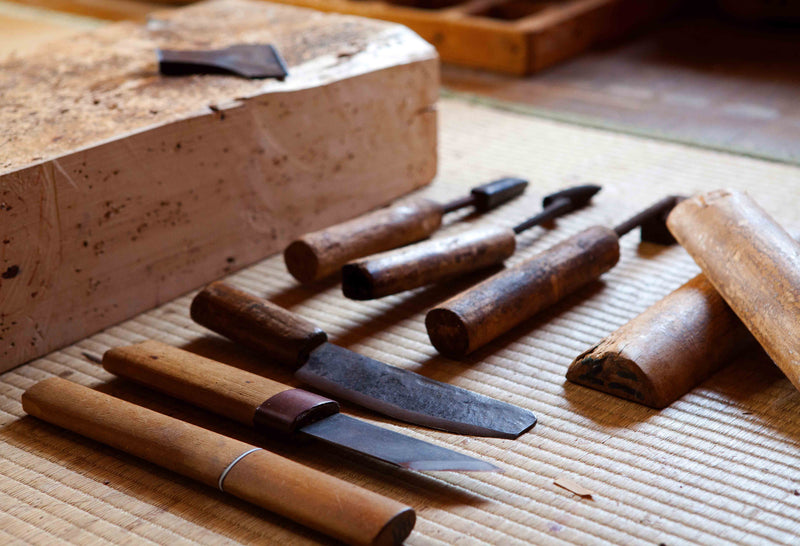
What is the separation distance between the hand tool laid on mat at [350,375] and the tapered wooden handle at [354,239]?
20 centimetres

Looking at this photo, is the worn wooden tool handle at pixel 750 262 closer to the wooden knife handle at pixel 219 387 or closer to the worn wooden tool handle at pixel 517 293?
the worn wooden tool handle at pixel 517 293

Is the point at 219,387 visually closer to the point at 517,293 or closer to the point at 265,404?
the point at 265,404

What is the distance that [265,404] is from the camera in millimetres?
1204

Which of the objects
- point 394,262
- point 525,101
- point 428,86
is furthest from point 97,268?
point 525,101

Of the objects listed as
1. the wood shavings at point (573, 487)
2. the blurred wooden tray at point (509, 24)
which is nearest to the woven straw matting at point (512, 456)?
the wood shavings at point (573, 487)

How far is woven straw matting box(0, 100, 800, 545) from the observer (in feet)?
3.55

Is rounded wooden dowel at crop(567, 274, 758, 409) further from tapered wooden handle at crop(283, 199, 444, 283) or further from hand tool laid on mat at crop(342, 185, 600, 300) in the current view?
tapered wooden handle at crop(283, 199, 444, 283)

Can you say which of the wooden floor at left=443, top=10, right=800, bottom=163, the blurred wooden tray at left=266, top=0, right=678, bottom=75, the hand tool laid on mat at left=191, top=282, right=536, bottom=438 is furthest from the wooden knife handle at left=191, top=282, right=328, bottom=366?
the blurred wooden tray at left=266, top=0, right=678, bottom=75

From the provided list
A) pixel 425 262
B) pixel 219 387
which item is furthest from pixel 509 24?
pixel 219 387

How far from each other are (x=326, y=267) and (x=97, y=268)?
39cm

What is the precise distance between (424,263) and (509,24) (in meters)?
1.59

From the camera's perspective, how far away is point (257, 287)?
1694 mm

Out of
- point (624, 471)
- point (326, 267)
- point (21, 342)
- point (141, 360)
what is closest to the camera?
point (624, 471)

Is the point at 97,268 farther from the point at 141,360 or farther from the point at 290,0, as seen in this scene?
the point at 290,0
